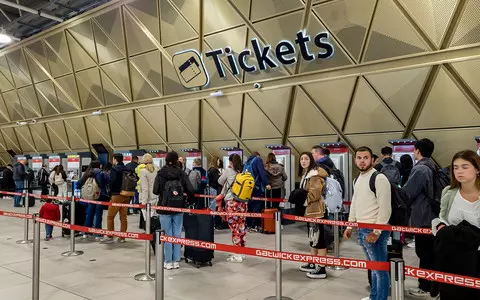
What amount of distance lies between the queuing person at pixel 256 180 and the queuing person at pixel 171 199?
8.73 ft

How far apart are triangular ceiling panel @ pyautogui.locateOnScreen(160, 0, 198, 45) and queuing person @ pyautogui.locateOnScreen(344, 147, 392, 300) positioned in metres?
9.83

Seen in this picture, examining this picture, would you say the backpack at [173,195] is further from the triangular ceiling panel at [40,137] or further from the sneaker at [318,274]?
the triangular ceiling panel at [40,137]

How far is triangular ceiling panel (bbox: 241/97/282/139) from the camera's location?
12.3m

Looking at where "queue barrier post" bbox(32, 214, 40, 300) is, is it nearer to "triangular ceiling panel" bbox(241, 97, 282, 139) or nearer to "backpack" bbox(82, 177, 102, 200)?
"backpack" bbox(82, 177, 102, 200)

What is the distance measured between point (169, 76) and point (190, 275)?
9.57 metres

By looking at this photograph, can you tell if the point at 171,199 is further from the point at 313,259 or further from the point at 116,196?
the point at 313,259

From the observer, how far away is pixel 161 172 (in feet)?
19.7

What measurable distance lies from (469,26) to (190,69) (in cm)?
831

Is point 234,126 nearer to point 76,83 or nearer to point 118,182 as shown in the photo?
point 118,182

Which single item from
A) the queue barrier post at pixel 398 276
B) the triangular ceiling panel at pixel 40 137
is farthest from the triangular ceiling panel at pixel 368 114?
the triangular ceiling panel at pixel 40 137

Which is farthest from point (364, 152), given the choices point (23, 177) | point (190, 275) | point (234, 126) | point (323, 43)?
point (23, 177)

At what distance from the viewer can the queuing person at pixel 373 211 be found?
3.89 metres

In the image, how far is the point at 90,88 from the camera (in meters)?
16.8

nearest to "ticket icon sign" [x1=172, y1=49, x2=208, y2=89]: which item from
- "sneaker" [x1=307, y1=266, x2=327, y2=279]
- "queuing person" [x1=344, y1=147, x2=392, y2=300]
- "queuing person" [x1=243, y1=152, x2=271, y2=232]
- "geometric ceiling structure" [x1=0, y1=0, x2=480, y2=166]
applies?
"geometric ceiling structure" [x1=0, y1=0, x2=480, y2=166]
